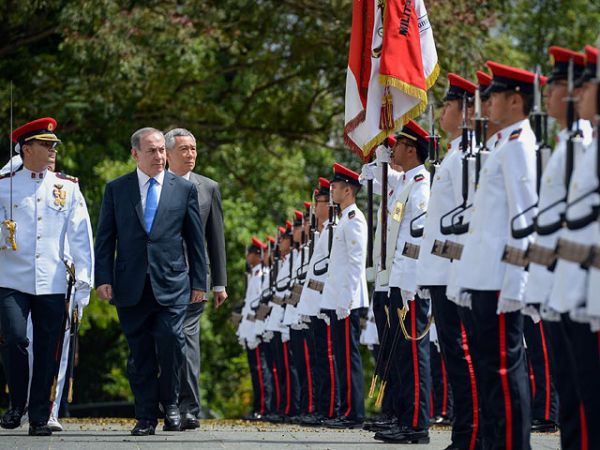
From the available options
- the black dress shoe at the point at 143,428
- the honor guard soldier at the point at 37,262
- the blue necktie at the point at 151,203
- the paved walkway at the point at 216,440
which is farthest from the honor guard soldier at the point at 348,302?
the black dress shoe at the point at 143,428

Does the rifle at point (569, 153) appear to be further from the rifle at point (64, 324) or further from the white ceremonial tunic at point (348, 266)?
the white ceremonial tunic at point (348, 266)

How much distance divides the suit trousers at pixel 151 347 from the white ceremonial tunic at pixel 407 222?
164 cm

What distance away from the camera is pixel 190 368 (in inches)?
458

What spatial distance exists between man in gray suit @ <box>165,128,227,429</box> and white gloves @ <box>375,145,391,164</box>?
5.83 feet

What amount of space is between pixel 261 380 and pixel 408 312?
10718 millimetres

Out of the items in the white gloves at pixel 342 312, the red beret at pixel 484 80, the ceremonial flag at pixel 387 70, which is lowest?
the white gloves at pixel 342 312

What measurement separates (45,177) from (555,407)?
424 cm

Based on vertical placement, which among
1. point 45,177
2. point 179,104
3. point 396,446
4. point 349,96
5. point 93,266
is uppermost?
point 179,104

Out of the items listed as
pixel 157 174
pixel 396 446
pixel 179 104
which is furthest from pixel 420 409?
pixel 179 104

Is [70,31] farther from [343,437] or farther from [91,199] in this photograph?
[343,437]

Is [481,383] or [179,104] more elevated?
[179,104]

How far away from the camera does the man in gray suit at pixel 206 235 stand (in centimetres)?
1149

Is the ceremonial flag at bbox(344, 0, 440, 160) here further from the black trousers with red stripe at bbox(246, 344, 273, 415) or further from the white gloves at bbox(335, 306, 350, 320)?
the black trousers with red stripe at bbox(246, 344, 273, 415)

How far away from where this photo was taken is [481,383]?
7246mm
